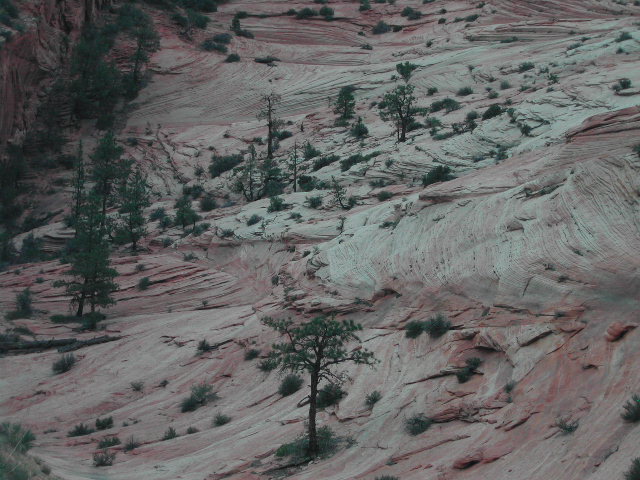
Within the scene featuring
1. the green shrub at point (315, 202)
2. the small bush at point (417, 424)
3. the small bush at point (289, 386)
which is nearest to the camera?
the small bush at point (417, 424)

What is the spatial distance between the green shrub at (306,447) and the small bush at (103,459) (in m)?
4.14

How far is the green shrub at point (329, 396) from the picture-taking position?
54.2ft

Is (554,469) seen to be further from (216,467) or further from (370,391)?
(216,467)

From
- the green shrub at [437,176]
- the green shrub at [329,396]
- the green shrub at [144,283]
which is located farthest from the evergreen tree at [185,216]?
the green shrub at [329,396]

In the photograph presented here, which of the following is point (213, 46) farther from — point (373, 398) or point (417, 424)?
point (417, 424)

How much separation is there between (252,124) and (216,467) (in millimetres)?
34650

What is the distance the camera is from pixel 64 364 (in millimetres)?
23141

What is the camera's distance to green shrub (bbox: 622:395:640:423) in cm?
1091

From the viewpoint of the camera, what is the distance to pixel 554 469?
431 inches

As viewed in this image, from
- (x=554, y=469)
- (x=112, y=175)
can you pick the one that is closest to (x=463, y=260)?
(x=554, y=469)

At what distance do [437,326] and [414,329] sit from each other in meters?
0.73

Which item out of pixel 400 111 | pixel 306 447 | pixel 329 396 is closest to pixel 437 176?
pixel 400 111

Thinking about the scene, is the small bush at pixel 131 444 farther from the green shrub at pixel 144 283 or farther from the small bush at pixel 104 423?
the green shrub at pixel 144 283

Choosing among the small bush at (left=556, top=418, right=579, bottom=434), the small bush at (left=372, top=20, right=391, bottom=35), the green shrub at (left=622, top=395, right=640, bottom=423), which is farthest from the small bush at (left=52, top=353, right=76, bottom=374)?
the small bush at (left=372, top=20, right=391, bottom=35)
